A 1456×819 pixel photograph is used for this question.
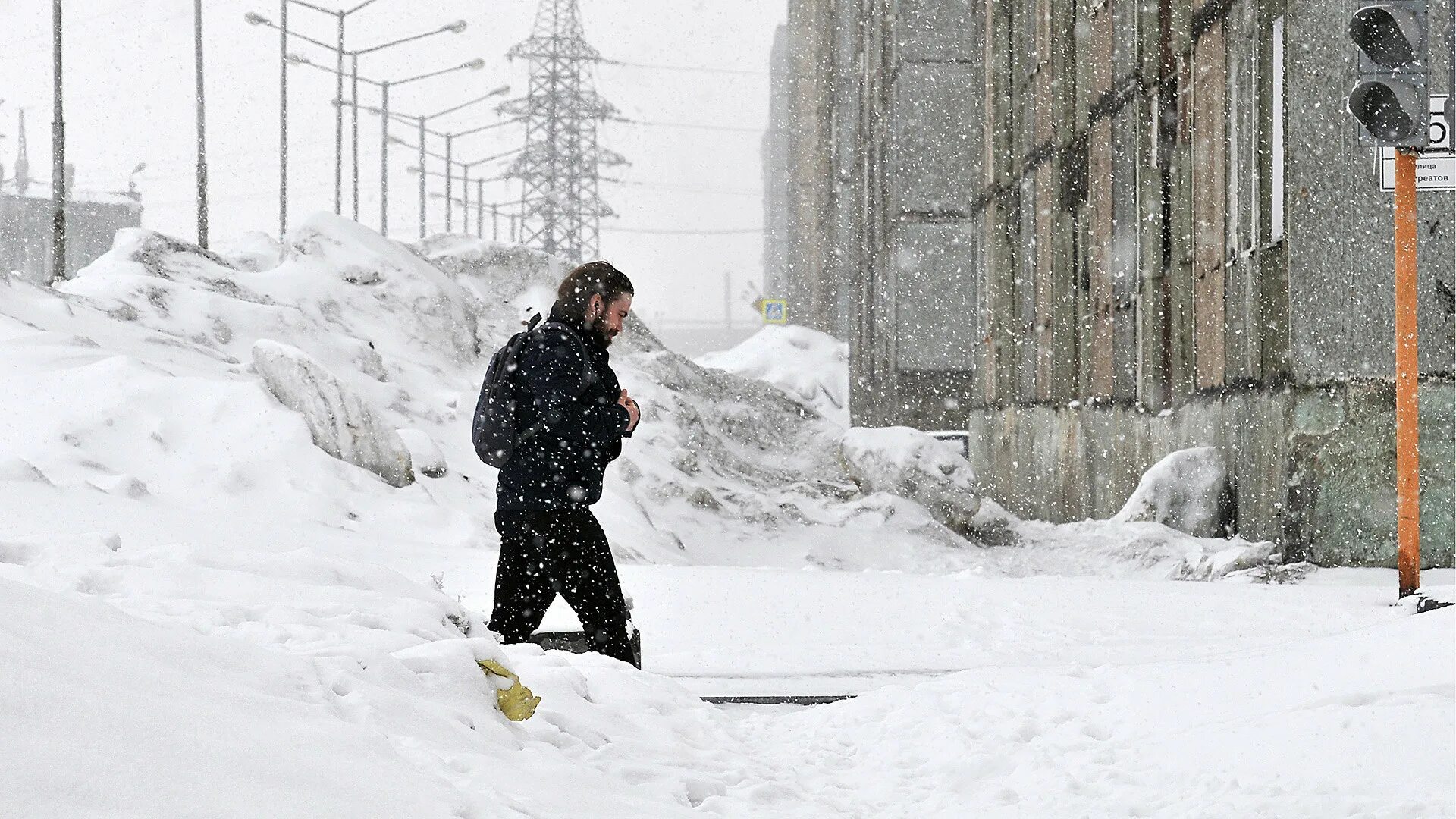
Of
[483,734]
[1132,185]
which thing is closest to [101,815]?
[483,734]

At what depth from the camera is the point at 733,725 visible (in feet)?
15.4

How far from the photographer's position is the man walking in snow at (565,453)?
176 inches

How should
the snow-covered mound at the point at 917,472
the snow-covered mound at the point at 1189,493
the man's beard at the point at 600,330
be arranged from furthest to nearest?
the snow-covered mound at the point at 917,472 < the snow-covered mound at the point at 1189,493 < the man's beard at the point at 600,330

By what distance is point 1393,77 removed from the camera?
6328 mm

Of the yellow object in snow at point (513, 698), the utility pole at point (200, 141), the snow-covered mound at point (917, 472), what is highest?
the utility pole at point (200, 141)

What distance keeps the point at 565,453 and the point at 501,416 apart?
9.6 inches

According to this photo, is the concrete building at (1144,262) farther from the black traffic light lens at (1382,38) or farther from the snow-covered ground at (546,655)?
the black traffic light lens at (1382,38)

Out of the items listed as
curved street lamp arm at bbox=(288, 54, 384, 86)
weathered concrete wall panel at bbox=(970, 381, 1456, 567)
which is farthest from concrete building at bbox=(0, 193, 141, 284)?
weathered concrete wall panel at bbox=(970, 381, 1456, 567)

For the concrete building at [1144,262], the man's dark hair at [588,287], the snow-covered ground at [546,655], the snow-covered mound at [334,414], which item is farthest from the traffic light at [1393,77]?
the snow-covered mound at [334,414]

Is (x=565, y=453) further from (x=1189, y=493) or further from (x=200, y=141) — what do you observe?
(x=200, y=141)

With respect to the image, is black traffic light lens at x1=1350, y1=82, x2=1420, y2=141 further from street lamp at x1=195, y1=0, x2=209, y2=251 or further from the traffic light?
street lamp at x1=195, y1=0, x2=209, y2=251

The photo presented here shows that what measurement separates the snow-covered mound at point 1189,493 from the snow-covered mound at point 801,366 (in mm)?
23182

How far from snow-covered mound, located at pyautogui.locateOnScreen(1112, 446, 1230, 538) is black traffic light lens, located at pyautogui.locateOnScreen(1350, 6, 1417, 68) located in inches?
199

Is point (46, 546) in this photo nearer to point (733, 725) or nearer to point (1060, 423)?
point (733, 725)
